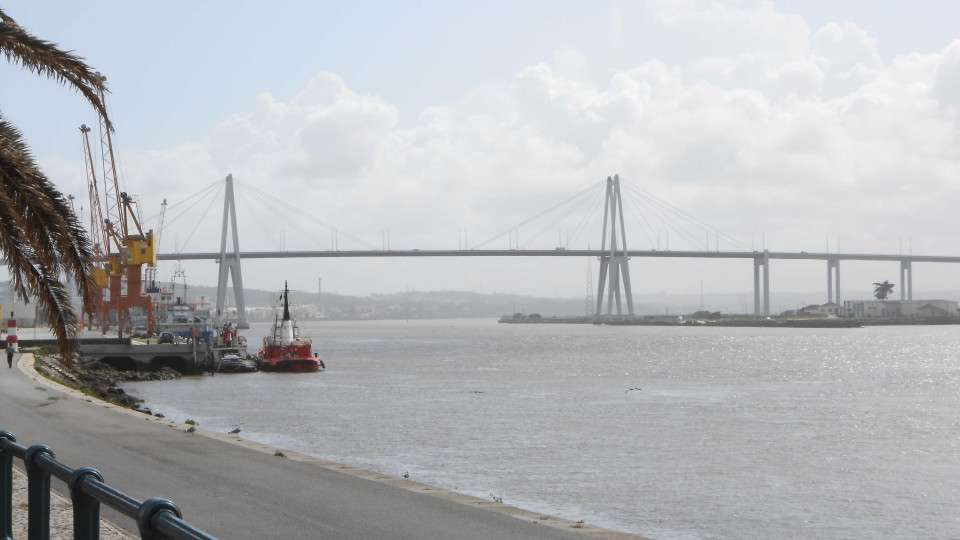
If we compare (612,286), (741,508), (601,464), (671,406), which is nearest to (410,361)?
(671,406)

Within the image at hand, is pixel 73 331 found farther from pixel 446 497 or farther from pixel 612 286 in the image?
pixel 612 286

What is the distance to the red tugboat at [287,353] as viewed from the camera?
2146 inches

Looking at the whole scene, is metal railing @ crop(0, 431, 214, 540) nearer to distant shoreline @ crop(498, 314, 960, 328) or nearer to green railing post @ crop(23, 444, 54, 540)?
green railing post @ crop(23, 444, 54, 540)

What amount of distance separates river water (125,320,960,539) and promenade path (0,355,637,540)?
3670 millimetres

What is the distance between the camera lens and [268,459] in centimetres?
1495

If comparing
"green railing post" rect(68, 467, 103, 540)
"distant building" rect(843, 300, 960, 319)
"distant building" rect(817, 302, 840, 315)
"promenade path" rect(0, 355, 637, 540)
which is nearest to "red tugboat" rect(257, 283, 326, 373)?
"promenade path" rect(0, 355, 637, 540)

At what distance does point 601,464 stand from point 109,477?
11.2m

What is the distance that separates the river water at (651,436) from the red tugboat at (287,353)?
1706mm

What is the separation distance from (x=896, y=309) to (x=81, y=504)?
6686 inches

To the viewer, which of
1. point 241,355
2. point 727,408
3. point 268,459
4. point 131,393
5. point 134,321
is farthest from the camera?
point 134,321

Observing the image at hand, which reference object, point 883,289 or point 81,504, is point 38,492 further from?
point 883,289

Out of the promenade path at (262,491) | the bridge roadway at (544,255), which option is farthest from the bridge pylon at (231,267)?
the promenade path at (262,491)

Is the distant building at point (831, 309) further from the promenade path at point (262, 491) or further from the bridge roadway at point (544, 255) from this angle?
the promenade path at point (262, 491)

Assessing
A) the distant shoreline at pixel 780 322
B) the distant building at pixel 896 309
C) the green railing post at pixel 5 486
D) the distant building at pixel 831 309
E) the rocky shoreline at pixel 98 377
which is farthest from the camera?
the distant building at pixel 831 309
